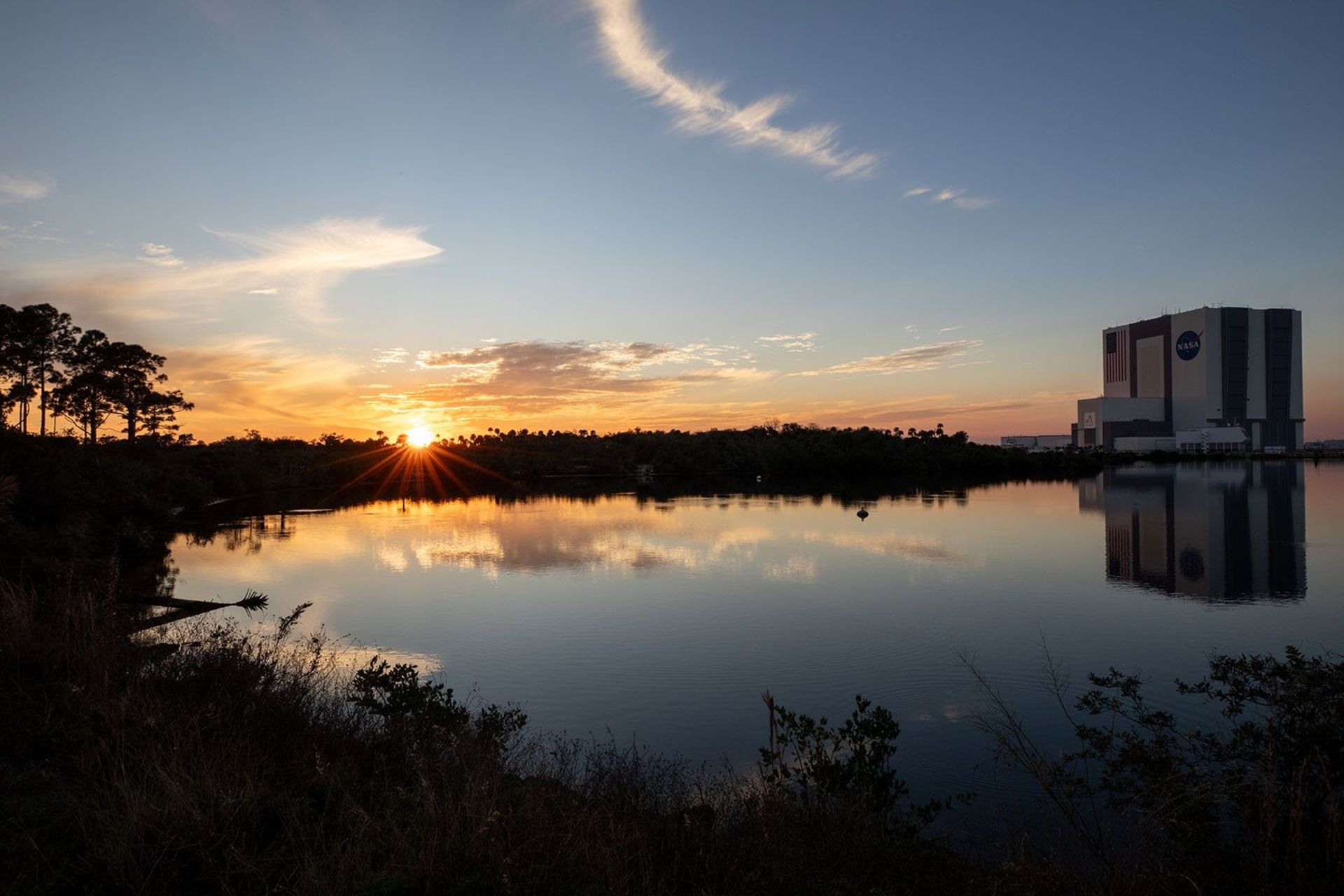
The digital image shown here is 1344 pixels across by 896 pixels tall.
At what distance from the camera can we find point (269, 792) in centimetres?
557

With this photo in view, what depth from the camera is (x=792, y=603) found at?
70.7ft

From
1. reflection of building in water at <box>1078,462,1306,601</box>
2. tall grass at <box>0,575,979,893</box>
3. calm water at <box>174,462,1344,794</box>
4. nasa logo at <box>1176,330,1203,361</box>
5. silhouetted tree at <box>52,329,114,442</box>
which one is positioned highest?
nasa logo at <box>1176,330,1203,361</box>

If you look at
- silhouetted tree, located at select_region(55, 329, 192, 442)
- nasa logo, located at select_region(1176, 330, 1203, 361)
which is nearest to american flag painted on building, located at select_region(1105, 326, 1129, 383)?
nasa logo, located at select_region(1176, 330, 1203, 361)

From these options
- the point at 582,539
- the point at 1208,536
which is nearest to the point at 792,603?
the point at 582,539

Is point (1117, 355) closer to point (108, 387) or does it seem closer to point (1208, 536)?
point (1208, 536)

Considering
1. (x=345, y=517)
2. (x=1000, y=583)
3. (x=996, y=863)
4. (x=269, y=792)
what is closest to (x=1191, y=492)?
(x=1000, y=583)

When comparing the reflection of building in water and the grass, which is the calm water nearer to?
the reflection of building in water

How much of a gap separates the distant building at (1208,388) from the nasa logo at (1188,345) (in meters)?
0.10

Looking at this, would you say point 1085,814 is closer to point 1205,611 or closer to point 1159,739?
point 1159,739

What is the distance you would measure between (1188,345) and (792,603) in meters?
117

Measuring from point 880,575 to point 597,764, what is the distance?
19.0 meters

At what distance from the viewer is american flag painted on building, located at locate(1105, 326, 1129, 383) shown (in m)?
125

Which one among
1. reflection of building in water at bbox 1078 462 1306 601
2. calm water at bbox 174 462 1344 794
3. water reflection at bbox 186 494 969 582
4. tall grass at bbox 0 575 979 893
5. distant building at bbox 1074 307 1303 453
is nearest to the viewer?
tall grass at bbox 0 575 979 893

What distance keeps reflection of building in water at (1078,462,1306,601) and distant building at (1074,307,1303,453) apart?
45.4 meters
